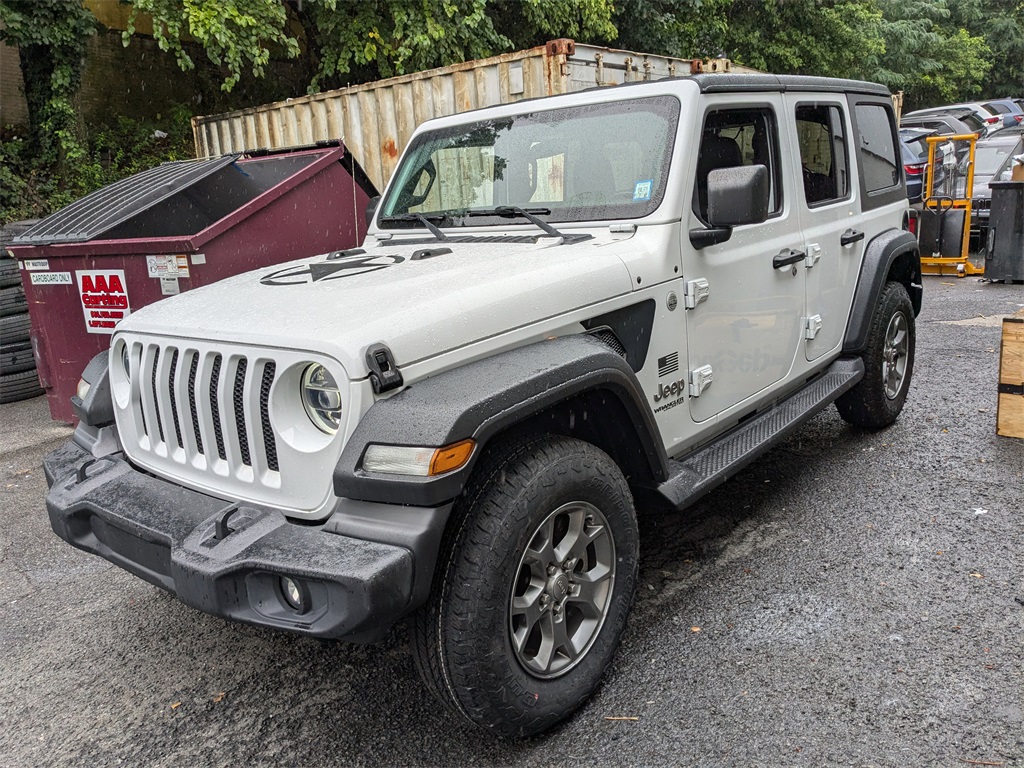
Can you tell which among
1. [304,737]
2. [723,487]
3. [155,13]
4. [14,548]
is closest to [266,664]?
[304,737]

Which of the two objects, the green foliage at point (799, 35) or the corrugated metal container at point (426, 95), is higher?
the green foliage at point (799, 35)

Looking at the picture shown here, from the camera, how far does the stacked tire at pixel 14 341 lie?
6.78 m

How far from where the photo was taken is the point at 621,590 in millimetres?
2809

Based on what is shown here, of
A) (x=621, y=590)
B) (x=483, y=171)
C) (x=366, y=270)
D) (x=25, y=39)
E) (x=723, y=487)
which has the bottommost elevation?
(x=723, y=487)

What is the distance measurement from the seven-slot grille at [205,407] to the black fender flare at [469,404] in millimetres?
350

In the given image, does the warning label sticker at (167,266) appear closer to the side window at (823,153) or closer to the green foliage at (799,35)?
the side window at (823,153)

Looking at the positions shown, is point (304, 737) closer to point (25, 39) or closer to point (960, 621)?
point (960, 621)

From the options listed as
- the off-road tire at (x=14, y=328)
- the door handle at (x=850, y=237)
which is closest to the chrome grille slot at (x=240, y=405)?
the door handle at (x=850, y=237)

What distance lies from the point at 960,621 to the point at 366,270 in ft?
8.29

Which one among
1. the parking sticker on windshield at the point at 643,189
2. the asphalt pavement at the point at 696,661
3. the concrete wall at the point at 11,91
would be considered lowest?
the asphalt pavement at the point at 696,661

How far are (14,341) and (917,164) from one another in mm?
11534

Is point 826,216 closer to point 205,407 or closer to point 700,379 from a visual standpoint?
point 700,379

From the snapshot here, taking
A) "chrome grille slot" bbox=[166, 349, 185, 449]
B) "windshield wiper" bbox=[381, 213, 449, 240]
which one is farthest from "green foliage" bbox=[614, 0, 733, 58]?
"chrome grille slot" bbox=[166, 349, 185, 449]

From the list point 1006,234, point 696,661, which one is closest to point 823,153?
point 696,661
